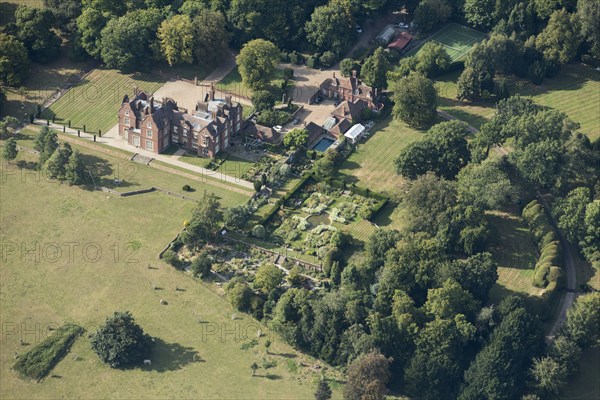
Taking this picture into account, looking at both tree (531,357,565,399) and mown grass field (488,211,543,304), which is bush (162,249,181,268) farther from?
tree (531,357,565,399)

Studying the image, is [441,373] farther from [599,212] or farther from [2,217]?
[2,217]

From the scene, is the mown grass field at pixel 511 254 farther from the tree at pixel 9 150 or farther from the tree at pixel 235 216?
the tree at pixel 9 150

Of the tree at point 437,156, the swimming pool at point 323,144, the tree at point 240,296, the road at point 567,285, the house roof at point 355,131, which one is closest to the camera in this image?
→ the road at point 567,285

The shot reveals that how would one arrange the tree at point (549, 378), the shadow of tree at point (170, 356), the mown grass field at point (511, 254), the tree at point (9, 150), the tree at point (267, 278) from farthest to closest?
the tree at point (9, 150) < the mown grass field at point (511, 254) < the tree at point (267, 278) < the shadow of tree at point (170, 356) < the tree at point (549, 378)

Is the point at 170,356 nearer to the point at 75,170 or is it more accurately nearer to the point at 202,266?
the point at 202,266

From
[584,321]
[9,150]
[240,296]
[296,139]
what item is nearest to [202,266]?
[240,296]

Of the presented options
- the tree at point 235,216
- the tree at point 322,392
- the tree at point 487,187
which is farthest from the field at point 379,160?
the tree at point 322,392
